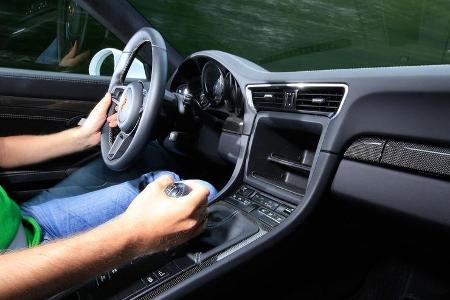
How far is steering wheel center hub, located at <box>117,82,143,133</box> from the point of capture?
1787 millimetres

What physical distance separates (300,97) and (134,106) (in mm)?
652

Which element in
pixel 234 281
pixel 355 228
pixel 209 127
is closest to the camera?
pixel 234 281

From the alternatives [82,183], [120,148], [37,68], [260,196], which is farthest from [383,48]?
[37,68]

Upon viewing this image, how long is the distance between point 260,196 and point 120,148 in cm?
61

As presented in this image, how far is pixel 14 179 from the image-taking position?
7.75ft

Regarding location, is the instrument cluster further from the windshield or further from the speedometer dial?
the windshield

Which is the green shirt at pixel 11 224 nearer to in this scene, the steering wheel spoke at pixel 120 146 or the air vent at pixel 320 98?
the steering wheel spoke at pixel 120 146

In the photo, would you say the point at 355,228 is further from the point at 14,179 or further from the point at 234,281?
the point at 14,179

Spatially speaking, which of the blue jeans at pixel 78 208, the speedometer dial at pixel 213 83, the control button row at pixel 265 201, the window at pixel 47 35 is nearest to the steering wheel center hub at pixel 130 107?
the blue jeans at pixel 78 208

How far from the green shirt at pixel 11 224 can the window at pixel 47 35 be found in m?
1.40

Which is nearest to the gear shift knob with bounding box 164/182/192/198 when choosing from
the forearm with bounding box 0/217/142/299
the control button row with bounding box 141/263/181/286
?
the forearm with bounding box 0/217/142/299

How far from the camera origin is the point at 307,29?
133 inches

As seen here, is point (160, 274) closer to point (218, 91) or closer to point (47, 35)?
point (218, 91)

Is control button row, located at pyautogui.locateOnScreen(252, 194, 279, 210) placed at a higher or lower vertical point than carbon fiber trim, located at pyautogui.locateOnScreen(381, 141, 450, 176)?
lower
